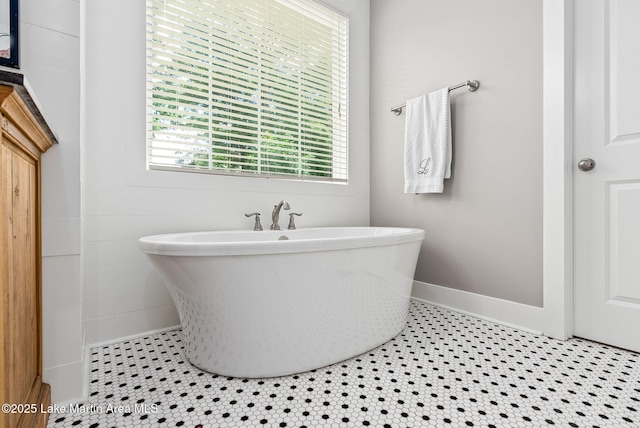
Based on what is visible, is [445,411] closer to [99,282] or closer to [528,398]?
[528,398]

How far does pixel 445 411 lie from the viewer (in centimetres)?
106

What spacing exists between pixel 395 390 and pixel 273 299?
56cm

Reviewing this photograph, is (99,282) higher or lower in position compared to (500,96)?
lower

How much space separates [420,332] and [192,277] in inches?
48.4

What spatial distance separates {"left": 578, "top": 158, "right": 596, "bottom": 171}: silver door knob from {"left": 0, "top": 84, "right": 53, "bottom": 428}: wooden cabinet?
2.13 m

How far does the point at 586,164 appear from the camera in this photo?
159cm

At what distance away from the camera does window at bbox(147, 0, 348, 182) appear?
6.01ft

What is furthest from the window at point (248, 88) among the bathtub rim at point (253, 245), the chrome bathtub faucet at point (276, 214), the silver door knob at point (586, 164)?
the silver door knob at point (586, 164)

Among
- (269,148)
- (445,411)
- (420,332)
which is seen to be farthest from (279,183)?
(445,411)

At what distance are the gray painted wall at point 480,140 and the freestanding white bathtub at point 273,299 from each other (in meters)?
0.81

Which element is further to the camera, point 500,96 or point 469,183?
point 469,183

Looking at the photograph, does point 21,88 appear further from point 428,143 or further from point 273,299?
point 428,143

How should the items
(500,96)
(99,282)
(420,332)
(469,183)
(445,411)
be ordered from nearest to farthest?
(445,411) < (99,282) < (420,332) < (500,96) < (469,183)

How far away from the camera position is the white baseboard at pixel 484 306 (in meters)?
1.75
